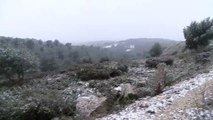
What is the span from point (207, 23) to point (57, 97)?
43.6 ft

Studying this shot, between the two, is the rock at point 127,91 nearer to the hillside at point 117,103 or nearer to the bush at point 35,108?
the hillside at point 117,103

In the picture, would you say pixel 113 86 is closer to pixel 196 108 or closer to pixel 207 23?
pixel 196 108

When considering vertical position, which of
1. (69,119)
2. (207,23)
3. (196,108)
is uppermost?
(207,23)

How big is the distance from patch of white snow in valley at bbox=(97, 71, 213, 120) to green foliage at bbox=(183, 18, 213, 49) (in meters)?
9.29

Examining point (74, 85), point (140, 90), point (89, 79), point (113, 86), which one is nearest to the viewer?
point (140, 90)

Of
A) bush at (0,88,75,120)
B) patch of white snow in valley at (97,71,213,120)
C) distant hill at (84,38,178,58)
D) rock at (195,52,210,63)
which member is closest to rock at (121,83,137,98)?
patch of white snow in valley at (97,71,213,120)

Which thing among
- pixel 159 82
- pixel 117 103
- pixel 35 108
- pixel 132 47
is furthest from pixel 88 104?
pixel 132 47

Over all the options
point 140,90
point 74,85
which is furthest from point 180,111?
point 74,85

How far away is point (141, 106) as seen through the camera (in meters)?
8.95

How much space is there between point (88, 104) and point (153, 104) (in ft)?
7.65

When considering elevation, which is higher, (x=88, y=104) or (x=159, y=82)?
(x=159, y=82)

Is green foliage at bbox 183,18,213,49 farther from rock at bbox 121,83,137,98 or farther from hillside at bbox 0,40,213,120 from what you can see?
rock at bbox 121,83,137,98

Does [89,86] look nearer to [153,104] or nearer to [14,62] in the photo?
[153,104]

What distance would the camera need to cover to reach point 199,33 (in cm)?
1966
